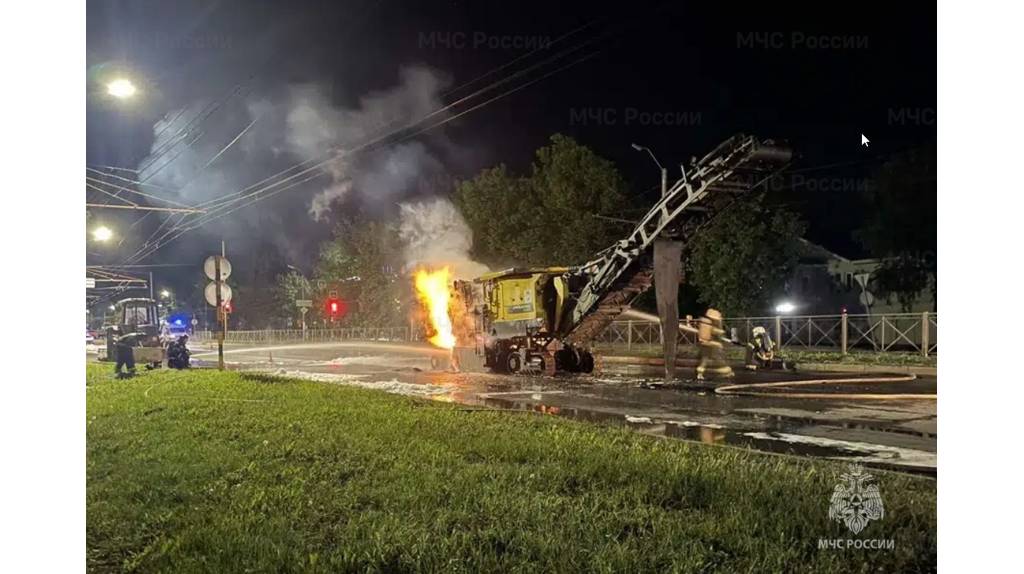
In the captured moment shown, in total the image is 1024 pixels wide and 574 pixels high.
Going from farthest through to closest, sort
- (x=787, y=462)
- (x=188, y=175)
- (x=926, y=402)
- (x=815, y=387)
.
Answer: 1. (x=815, y=387)
2. (x=926, y=402)
3. (x=188, y=175)
4. (x=787, y=462)

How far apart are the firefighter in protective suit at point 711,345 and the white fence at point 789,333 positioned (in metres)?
0.11

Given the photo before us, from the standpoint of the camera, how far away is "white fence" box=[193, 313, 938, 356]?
500cm

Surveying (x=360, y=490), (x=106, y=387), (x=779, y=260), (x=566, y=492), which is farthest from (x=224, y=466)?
(x=779, y=260)

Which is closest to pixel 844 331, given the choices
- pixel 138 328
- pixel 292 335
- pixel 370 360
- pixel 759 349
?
pixel 759 349

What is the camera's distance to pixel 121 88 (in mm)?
4602

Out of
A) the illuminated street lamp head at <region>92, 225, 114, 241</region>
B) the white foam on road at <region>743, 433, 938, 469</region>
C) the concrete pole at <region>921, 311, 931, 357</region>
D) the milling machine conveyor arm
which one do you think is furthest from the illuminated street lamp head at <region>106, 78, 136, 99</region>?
the concrete pole at <region>921, 311, 931, 357</region>

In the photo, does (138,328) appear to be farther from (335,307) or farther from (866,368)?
(866,368)

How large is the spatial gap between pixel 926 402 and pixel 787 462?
341 cm

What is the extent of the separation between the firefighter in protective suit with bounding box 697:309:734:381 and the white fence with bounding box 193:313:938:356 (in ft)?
0.36

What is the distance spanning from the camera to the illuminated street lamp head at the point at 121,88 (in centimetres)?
458

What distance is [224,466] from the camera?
3936 millimetres

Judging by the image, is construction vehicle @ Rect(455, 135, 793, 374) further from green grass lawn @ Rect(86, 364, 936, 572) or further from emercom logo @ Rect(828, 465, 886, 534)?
emercom logo @ Rect(828, 465, 886, 534)

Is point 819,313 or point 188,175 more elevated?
point 188,175

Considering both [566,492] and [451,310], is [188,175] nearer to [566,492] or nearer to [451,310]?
[451,310]
